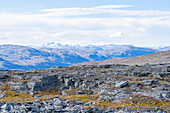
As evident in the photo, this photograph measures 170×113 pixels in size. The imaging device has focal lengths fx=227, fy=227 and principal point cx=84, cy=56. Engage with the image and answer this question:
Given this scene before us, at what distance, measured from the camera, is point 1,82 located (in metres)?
51.4

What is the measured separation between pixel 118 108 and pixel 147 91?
32.6ft

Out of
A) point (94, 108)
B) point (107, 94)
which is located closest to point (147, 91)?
point (107, 94)

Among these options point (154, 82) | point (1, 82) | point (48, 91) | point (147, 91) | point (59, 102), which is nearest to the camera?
point (59, 102)

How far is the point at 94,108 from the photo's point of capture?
2903 centimetres

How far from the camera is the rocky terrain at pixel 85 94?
2941 centimetres

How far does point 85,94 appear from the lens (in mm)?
40812

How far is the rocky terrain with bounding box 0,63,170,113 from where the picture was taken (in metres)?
29.4

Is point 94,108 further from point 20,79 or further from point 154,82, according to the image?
point 20,79

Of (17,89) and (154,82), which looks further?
(17,89)

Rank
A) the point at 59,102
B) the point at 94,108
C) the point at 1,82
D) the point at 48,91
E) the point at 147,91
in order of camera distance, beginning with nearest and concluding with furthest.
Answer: the point at 94,108 → the point at 59,102 → the point at 147,91 → the point at 48,91 → the point at 1,82

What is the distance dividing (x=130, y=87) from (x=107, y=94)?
4931mm

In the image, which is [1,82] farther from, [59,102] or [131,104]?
[131,104]

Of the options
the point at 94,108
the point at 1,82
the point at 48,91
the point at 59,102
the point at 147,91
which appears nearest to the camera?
the point at 94,108

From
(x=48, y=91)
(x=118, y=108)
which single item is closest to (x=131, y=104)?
(x=118, y=108)
